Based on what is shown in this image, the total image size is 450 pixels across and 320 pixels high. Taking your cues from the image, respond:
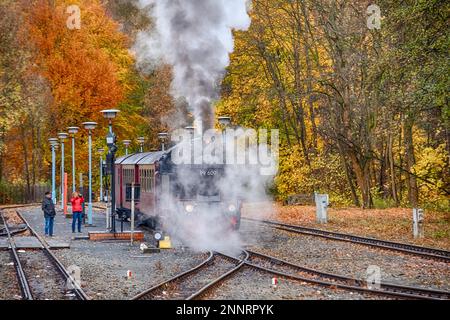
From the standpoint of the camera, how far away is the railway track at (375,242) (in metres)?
18.9

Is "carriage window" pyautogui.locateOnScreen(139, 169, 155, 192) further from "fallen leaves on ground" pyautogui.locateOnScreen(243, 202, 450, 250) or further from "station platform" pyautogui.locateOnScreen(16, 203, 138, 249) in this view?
"fallen leaves on ground" pyautogui.locateOnScreen(243, 202, 450, 250)

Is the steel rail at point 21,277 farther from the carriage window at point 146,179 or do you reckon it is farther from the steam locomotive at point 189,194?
the carriage window at point 146,179

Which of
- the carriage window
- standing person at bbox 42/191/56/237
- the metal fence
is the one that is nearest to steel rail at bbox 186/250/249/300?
the carriage window

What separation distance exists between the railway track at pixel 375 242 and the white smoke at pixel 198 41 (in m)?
4.85

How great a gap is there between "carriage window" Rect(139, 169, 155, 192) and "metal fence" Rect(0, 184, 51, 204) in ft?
89.8

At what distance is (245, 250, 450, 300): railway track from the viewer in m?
13.2

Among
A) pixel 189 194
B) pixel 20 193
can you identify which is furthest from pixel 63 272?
pixel 20 193

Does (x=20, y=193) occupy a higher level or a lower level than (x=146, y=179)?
lower

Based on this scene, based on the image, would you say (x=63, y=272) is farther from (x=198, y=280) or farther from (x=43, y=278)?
(x=198, y=280)

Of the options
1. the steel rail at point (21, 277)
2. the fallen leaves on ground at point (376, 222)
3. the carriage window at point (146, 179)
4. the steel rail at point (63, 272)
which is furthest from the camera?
the carriage window at point (146, 179)

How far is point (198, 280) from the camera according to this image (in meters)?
15.7

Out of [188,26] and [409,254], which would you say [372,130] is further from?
[409,254]

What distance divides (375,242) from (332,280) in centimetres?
723

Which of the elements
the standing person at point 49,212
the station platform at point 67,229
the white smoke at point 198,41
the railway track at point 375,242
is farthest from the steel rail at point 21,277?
the railway track at point 375,242
